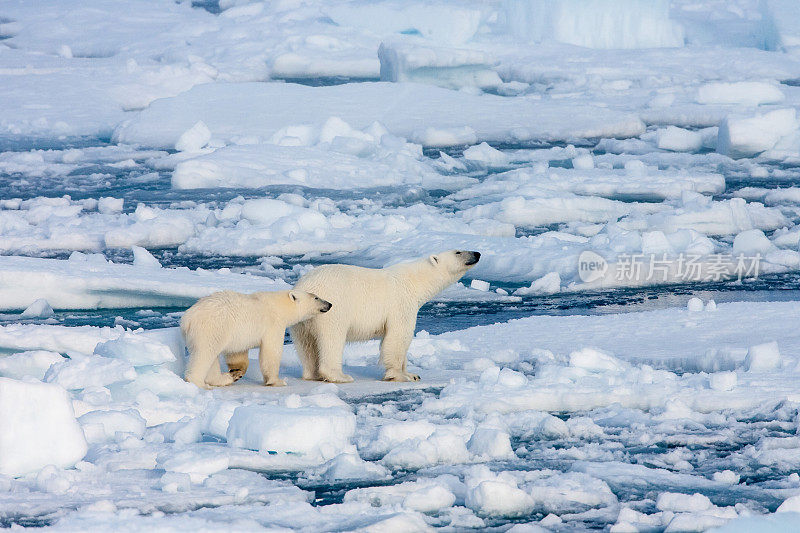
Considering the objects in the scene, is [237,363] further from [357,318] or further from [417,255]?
[417,255]

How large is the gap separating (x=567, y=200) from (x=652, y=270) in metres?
2.36

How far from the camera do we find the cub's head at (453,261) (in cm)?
591

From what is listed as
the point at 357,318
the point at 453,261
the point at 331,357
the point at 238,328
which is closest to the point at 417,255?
the point at 453,261

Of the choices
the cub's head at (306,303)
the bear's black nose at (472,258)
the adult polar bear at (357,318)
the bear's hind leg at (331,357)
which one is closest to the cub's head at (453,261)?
the bear's black nose at (472,258)

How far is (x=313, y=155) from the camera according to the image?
42.1 ft

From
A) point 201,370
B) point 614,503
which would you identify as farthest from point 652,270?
point 614,503

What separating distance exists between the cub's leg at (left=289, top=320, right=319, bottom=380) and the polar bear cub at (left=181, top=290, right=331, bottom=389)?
0.17 metres

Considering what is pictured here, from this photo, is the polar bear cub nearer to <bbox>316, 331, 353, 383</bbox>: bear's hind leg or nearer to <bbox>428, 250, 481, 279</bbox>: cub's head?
<bbox>316, 331, 353, 383</bbox>: bear's hind leg

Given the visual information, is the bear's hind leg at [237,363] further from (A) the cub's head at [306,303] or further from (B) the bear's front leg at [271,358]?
(A) the cub's head at [306,303]

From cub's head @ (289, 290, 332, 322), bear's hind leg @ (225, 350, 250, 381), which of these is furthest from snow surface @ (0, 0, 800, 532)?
cub's head @ (289, 290, 332, 322)

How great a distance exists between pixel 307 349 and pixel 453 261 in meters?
0.98

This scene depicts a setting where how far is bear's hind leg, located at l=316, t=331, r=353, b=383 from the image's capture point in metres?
5.35

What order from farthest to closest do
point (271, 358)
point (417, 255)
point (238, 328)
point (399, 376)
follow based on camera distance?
point (417, 255), point (399, 376), point (271, 358), point (238, 328)

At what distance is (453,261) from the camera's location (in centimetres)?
598
